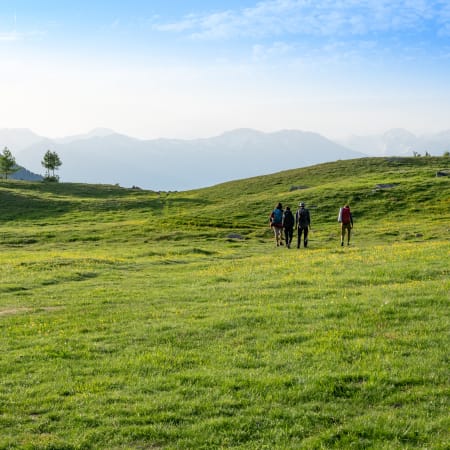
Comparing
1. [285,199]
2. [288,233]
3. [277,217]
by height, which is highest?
[285,199]

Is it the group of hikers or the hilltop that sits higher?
the hilltop

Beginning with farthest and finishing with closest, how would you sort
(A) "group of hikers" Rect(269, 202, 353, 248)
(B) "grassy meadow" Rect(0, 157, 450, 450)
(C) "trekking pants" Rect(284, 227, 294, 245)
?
(C) "trekking pants" Rect(284, 227, 294, 245), (A) "group of hikers" Rect(269, 202, 353, 248), (B) "grassy meadow" Rect(0, 157, 450, 450)

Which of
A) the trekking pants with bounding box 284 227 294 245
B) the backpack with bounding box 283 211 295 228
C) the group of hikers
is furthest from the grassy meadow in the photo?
the trekking pants with bounding box 284 227 294 245

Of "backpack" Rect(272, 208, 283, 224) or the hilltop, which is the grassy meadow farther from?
the hilltop

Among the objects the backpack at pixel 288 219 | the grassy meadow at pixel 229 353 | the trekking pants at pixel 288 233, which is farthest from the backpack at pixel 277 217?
the grassy meadow at pixel 229 353

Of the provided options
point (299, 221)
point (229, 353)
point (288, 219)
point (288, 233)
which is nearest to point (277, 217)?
point (288, 233)

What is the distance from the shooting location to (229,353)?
13.6 m

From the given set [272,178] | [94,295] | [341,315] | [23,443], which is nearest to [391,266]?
[341,315]

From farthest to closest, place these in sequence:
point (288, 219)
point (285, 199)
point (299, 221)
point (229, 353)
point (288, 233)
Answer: point (285, 199) < point (288, 233) < point (288, 219) < point (299, 221) < point (229, 353)

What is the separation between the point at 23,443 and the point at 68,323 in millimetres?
8828

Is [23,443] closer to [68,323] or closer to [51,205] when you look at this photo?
[68,323]

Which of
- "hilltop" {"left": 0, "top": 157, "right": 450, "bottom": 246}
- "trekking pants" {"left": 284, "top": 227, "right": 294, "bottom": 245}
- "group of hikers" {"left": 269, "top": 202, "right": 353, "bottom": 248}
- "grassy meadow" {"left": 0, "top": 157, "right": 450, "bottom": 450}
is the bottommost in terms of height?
"grassy meadow" {"left": 0, "top": 157, "right": 450, "bottom": 450}

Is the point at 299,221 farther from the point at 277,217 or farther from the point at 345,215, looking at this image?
the point at 345,215

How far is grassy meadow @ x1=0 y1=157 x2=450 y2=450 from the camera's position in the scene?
9656 millimetres
